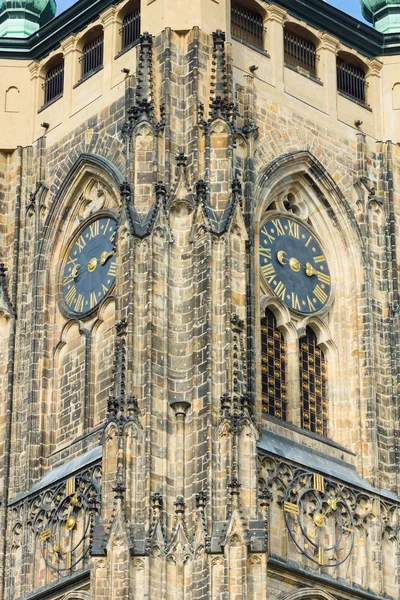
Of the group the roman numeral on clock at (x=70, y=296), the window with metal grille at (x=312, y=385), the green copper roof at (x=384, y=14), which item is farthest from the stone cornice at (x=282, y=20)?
the window with metal grille at (x=312, y=385)

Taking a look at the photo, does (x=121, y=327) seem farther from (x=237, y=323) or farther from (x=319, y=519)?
(x=319, y=519)

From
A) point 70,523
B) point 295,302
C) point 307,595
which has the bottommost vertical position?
point 307,595

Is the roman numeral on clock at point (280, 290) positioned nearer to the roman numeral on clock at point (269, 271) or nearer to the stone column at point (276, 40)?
the roman numeral on clock at point (269, 271)

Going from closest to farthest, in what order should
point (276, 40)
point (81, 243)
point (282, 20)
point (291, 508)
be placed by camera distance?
1. point (291, 508)
2. point (81, 243)
3. point (276, 40)
4. point (282, 20)

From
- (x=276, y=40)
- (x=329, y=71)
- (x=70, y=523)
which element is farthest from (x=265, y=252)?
(x=70, y=523)

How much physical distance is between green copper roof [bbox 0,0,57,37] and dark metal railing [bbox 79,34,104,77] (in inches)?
113

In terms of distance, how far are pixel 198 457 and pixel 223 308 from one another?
273 cm

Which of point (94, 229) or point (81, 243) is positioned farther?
point (81, 243)

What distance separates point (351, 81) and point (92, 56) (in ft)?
16.7

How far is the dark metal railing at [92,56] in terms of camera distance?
1986 inches

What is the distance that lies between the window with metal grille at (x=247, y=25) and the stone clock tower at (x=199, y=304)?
0.05m

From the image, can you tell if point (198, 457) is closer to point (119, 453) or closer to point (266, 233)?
point (119, 453)

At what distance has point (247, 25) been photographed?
163 feet

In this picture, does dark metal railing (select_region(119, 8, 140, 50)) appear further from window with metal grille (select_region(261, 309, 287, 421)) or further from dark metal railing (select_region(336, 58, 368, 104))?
Answer: window with metal grille (select_region(261, 309, 287, 421))
